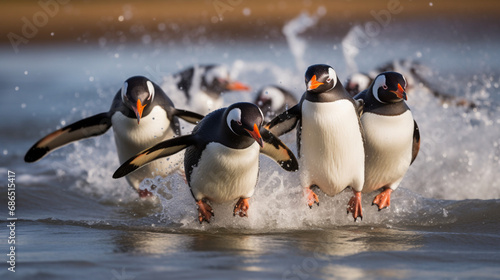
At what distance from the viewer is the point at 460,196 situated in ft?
18.8

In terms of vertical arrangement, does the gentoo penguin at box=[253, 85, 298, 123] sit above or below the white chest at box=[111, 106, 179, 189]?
above

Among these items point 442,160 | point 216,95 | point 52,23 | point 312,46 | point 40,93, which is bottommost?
point 442,160

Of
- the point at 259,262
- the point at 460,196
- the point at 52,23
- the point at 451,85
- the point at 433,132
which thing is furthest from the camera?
the point at 52,23

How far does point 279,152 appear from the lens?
409 centimetres

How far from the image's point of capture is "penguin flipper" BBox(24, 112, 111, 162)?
484 cm

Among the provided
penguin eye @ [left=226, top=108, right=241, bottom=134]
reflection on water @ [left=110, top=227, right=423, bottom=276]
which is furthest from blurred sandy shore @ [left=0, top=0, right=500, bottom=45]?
penguin eye @ [left=226, top=108, right=241, bottom=134]

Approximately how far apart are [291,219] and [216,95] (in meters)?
3.49

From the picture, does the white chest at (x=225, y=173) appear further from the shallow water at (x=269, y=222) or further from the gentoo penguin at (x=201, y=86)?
the gentoo penguin at (x=201, y=86)

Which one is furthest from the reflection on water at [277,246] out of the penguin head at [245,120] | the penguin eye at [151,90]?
the penguin eye at [151,90]

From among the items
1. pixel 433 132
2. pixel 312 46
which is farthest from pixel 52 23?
pixel 433 132

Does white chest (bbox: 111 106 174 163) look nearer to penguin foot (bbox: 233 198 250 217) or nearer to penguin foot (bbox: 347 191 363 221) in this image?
penguin foot (bbox: 233 198 250 217)

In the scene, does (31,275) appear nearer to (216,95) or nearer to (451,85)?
(216,95)

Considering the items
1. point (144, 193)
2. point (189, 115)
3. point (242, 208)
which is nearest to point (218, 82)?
point (144, 193)

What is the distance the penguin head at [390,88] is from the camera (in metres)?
4.13
